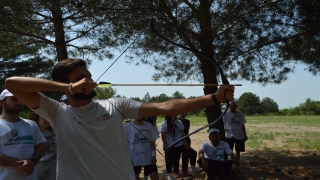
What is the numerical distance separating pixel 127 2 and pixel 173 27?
85cm

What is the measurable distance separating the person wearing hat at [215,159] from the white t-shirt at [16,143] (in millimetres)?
3357

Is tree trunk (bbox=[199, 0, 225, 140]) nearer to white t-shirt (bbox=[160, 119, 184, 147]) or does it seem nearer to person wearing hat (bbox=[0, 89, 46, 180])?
white t-shirt (bbox=[160, 119, 184, 147])

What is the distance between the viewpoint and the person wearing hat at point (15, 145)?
128 inches

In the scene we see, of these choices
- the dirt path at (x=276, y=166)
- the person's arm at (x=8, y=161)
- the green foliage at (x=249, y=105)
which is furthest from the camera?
the green foliage at (x=249, y=105)

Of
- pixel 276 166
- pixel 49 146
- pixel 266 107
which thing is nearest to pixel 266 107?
pixel 266 107

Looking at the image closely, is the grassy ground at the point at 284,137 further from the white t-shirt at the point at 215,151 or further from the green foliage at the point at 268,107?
the green foliage at the point at 268,107

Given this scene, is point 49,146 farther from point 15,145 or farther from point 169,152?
point 169,152

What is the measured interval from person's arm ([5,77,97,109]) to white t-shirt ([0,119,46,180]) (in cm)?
137

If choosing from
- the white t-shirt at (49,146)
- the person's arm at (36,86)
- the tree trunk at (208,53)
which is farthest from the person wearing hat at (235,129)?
the person's arm at (36,86)

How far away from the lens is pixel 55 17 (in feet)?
23.2

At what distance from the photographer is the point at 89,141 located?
2037mm

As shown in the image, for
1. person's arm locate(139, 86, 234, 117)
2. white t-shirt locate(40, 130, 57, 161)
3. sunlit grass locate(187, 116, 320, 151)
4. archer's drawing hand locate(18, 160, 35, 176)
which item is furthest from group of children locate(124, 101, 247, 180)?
sunlit grass locate(187, 116, 320, 151)

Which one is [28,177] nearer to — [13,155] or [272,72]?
[13,155]

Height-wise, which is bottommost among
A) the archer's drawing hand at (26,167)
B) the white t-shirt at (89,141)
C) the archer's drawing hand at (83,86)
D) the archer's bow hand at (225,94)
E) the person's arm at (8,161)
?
the archer's drawing hand at (26,167)
